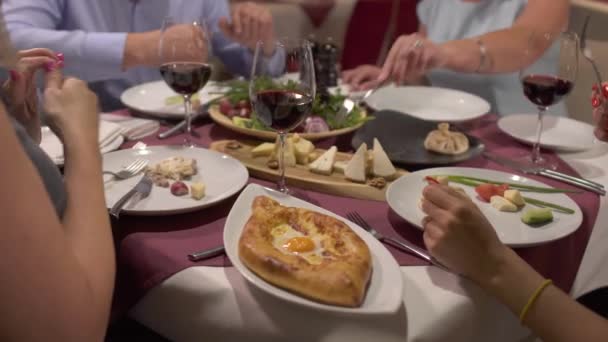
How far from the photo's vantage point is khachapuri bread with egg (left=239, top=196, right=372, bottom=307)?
29.3 inches

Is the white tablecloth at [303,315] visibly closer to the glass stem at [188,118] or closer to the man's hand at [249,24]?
the glass stem at [188,118]

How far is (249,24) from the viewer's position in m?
1.99

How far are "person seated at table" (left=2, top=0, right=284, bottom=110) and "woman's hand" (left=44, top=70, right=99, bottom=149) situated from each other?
2.28 feet

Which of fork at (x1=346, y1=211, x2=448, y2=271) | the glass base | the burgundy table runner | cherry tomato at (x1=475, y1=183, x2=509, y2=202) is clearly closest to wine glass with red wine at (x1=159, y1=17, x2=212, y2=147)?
the burgundy table runner

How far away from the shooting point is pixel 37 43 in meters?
1.87

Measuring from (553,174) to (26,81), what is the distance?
3.65 ft

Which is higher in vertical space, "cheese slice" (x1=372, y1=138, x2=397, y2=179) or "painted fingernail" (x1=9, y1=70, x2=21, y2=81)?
A: "painted fingernail" (x1=9, y1=70, x2=21, y2=81)

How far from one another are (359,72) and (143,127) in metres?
0.82

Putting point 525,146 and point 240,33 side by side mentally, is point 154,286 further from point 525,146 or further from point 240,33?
point 240,33

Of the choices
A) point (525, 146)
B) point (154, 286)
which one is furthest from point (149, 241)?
point (525, 146)

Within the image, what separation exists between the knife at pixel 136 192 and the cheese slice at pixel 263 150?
0.93ft

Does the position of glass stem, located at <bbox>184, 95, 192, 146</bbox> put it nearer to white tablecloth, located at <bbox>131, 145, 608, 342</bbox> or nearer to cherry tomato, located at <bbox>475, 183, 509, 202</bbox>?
white tablecloth, located at <bbox>131, 145, 608, 342</bbox>

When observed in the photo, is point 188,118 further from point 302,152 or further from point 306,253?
point 306,253

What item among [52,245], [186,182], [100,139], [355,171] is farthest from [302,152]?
[52,245]
